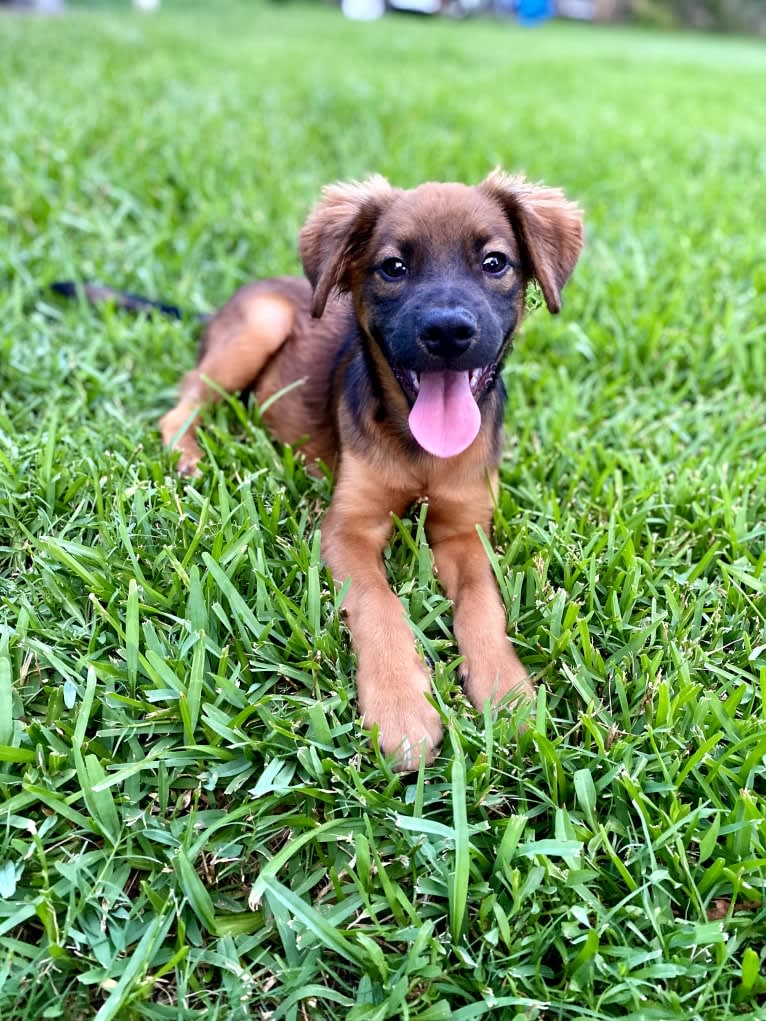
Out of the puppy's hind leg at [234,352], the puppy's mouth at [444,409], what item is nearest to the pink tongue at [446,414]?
the puppy's mouth at [444,409]

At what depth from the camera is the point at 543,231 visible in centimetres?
295

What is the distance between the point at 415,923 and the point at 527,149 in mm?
6316

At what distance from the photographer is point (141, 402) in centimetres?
379

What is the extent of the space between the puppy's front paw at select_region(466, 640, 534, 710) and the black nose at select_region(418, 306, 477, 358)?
0.88m

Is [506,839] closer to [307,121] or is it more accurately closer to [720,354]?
[720,354]

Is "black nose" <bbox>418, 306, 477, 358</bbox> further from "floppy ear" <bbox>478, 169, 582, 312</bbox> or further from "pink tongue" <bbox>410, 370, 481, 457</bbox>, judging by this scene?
"floppy ear" <bbox>478, 169, 582, 312</bbox>

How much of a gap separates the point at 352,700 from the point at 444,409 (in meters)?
0.99

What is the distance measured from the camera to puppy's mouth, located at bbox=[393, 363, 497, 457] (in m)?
2.77

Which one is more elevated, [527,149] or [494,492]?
[527,149]

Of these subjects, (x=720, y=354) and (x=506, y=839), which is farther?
(x=720, y=354)

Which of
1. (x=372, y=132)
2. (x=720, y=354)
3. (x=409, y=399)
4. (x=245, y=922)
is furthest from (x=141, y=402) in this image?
(x=372, y=132)

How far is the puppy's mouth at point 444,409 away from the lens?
9.09 feet

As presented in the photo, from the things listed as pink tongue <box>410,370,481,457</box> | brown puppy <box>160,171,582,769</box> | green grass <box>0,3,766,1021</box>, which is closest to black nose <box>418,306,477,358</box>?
brown puppy <box>160,171,582,769</box>

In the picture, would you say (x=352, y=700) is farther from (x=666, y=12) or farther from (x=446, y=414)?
(x=666, y=12)
